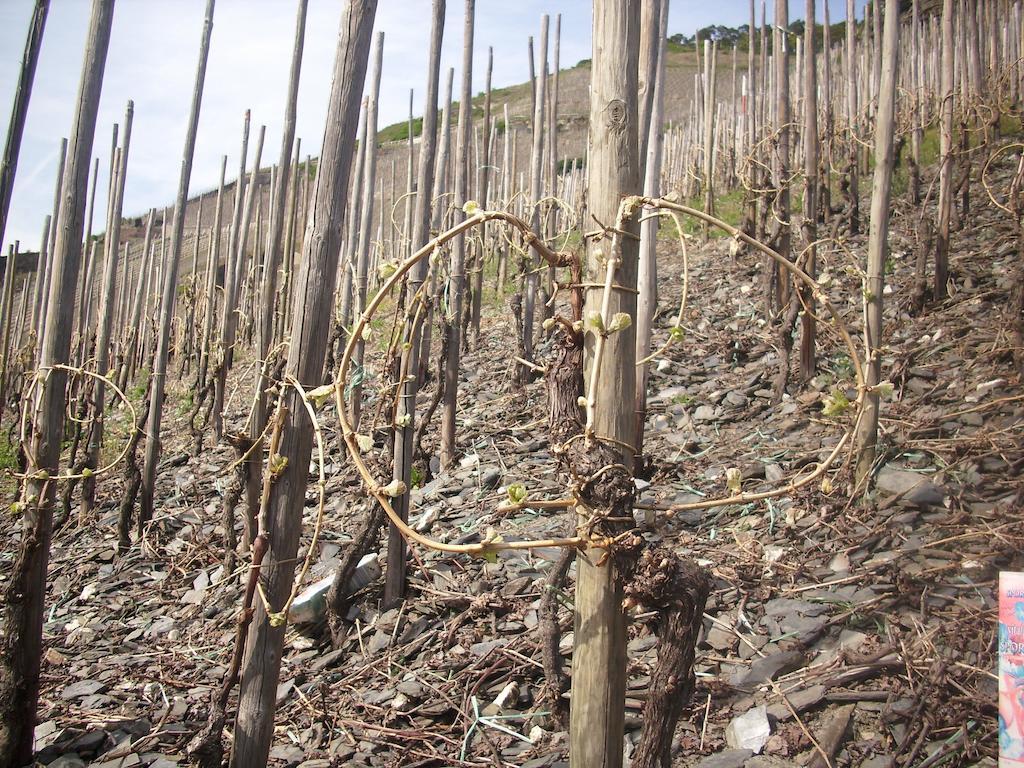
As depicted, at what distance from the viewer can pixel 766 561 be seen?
349 cm

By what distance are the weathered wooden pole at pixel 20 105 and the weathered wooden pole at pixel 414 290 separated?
1908 millimetres

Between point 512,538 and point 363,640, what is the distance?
1.08m

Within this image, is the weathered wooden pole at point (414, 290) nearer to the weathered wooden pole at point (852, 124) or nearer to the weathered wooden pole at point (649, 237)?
the weathered wooden pole at point (649, 237)

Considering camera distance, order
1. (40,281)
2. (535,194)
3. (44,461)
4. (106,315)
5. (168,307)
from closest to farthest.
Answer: (44,461) → (168,307) → (106,315) → (535,194) → (40,281)

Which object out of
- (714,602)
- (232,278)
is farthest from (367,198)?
(714,602)

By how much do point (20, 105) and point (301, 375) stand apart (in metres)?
2.12

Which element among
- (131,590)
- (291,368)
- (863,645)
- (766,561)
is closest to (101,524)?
(131,590)

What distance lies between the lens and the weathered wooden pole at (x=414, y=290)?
3.88m

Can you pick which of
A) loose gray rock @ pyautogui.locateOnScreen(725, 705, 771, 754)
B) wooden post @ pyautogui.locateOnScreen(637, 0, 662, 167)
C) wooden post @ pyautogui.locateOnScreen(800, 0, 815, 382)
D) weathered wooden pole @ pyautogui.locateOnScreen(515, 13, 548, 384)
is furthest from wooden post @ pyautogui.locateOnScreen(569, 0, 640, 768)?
weathered wooden pole @ pyautogui.locateOnScreen(515, 13, 548, 384)

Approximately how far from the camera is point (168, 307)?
20.2 ft

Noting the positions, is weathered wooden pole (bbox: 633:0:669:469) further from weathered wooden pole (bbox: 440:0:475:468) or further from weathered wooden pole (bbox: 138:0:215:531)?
weathered wooden pole (bbox: 138:0:215:531)

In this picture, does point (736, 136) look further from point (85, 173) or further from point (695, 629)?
point (695, 629)

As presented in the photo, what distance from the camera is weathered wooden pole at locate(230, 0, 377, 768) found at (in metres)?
2.45

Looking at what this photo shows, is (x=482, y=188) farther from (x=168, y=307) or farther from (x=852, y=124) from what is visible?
(x=852, y=124)
